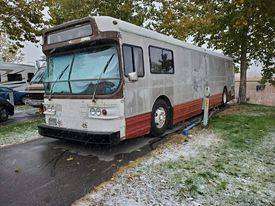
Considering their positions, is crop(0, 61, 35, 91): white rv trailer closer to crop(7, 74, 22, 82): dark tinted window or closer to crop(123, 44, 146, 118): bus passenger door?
crop(7, 74, 22, 82): dark tinted window

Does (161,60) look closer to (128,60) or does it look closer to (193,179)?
(128,60)

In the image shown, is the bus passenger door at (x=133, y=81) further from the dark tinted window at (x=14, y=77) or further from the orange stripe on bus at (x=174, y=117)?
the dark tinted window at (x=14, y=77)

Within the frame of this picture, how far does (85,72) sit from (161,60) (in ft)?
8.27

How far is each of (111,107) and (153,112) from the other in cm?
188

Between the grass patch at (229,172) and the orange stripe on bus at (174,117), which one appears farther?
the orange stripe on bus at (174,117)

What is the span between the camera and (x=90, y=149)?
7.39 m

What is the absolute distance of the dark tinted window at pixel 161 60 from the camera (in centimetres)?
817

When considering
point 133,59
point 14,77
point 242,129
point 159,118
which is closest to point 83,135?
point 133,59

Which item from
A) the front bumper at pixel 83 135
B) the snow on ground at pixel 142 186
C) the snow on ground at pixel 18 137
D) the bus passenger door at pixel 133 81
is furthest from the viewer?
the snow on ground at pixel 18 137

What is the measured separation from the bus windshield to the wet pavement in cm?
146

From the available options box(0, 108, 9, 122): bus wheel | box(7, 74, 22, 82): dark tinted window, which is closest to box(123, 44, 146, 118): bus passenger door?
box(0, 108, 9, 122): bus wheel

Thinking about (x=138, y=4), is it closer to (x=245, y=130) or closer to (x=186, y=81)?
(x=186, y=81)

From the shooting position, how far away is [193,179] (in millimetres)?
5348

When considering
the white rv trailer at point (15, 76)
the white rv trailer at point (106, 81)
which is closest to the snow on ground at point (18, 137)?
the white rv trailer at point (106, 81)
